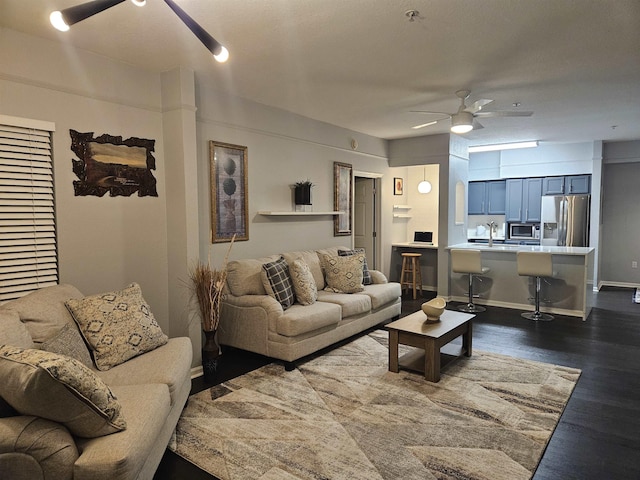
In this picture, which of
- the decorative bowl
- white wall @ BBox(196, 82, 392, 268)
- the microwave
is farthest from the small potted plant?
the microwave

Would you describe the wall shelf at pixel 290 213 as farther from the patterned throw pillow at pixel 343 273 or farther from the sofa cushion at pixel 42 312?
the sofa cushion at pixel 42 312

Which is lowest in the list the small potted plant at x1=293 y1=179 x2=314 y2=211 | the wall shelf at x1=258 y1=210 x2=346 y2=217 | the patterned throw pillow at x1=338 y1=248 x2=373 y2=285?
the patterned throw pillow at x1=338 y1=248 x2=373 y2=285

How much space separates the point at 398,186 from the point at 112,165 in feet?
18.3

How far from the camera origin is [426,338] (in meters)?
3.54

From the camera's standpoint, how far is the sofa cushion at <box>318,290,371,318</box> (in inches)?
176

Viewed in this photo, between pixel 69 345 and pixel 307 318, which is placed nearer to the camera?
pixel 69 345

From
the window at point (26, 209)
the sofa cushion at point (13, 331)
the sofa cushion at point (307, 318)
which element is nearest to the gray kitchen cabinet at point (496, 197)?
the sofa cushion at point (307, 318)

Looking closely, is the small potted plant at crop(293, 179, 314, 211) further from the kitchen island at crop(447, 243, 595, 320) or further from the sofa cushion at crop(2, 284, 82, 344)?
the sofa cushion at crop(2, 284, 82, 344)

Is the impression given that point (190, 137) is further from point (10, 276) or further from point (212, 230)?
point (10, 276)

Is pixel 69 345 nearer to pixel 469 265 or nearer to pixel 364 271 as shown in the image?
pixel 364 271

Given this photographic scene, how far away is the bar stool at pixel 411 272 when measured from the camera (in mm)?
7125

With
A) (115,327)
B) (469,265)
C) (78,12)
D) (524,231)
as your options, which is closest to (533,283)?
(469,265)

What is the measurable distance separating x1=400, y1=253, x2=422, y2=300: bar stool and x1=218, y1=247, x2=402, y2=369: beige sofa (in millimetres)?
2319

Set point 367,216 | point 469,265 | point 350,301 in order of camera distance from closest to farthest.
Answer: point 350,301, point 469,265, point 367,216
